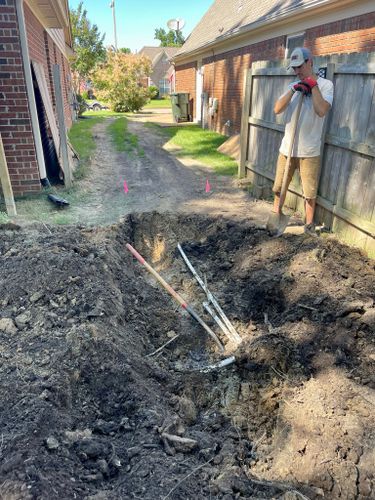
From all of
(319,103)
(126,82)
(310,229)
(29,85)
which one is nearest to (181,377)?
(310,229)

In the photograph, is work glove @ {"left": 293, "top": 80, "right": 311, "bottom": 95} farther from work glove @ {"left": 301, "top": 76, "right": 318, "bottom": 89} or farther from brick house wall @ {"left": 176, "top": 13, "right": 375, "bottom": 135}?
brick house wall @ {"left": 176, "top": 13, "right": 375, "bottom": 135}

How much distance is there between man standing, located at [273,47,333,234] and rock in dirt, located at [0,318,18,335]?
366cm

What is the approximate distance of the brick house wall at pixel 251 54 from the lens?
802 cm

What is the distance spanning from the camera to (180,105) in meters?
22.3

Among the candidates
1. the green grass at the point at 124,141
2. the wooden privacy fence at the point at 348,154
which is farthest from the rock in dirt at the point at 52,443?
the green grass at the point at 124,141

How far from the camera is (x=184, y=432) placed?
2.66 m

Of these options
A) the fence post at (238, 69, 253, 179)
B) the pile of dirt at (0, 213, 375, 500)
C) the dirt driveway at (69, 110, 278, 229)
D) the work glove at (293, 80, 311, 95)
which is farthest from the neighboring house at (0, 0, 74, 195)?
the work glove at (293, 80, 311, 95)

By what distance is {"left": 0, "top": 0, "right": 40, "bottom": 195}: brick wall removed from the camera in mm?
6348

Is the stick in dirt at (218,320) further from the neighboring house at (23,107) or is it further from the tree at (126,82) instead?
the tree at (126,82)

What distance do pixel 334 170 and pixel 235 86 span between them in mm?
10669

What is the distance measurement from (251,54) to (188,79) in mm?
10755

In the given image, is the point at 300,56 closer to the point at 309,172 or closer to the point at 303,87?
the point at 303,87

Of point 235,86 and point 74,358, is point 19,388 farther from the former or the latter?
point 235,86

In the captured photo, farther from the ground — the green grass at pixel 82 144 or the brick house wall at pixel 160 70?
the brick house wall at pixel 160 70
